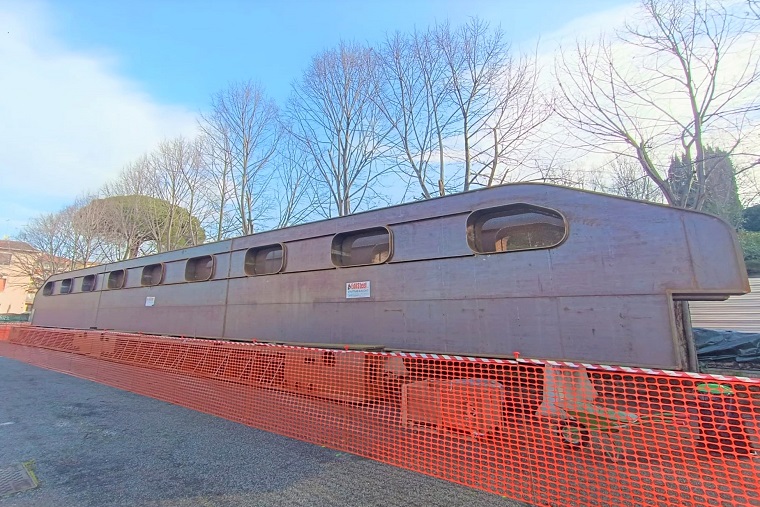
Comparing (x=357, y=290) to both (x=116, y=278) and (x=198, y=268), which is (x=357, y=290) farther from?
(x=116, y=278)

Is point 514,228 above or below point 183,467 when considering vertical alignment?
above

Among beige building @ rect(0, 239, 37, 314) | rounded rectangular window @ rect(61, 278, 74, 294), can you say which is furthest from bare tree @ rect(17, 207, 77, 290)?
rounded rectangular window @ rect(61, 278, 74, 294)

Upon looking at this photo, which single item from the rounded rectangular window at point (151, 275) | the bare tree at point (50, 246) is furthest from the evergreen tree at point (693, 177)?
the bare tree at point (50, 246)

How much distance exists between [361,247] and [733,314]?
11341 mm

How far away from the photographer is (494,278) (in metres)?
4.64

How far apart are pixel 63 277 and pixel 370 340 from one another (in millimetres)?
16375

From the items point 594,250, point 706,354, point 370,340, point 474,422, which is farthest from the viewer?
point 706,354

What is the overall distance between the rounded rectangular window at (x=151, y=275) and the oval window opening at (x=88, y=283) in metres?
4.45

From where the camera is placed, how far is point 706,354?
27.0ft

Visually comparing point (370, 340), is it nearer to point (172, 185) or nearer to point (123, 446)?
point (123, 446)

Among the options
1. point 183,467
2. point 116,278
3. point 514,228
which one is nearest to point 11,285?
point 116,278

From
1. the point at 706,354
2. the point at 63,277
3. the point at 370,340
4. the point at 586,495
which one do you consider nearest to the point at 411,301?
the point at 370,340

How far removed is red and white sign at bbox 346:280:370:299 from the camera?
5.83 m

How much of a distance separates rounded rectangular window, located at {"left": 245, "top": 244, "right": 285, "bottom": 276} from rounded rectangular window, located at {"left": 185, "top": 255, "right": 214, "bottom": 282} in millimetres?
1736
